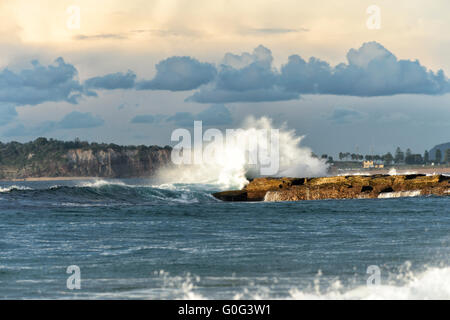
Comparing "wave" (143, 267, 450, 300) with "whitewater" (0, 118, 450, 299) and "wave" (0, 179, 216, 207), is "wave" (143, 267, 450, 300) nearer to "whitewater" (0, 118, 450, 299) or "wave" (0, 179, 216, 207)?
"whitewater" (0, 118, 450, 299)

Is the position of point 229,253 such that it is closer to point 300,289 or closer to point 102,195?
point 300,289

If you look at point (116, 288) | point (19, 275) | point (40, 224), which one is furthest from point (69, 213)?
point (116, 288)

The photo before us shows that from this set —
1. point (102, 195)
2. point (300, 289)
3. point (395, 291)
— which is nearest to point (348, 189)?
point (102, 195)

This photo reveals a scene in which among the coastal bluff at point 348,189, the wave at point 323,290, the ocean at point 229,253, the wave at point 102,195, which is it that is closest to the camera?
the wave at point 323,290

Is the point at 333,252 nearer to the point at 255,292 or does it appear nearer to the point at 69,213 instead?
the point at 255,292

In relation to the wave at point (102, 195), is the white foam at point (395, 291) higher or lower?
lower

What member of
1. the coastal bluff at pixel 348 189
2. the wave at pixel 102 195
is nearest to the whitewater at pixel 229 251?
the wave at pixel 102 195

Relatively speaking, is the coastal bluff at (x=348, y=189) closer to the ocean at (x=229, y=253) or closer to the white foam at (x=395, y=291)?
the ocean at (x=229, y=253)
